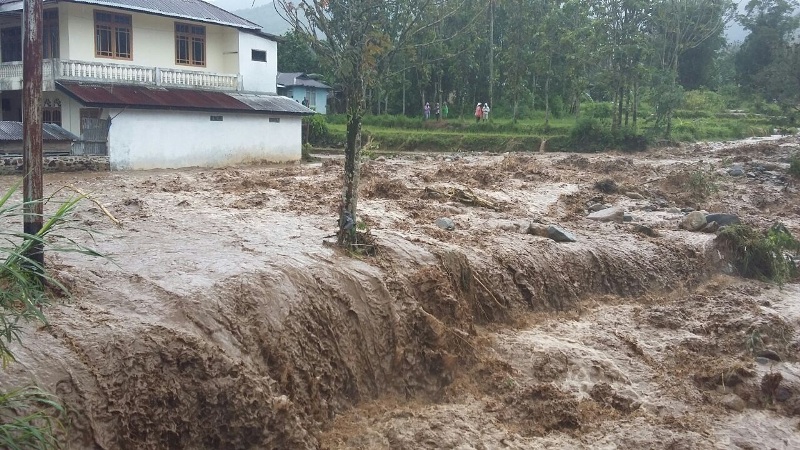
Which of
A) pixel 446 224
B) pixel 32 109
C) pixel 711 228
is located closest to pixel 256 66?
pixel 446 224

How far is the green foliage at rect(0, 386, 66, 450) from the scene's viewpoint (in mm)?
4121

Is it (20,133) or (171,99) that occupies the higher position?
(171,99)

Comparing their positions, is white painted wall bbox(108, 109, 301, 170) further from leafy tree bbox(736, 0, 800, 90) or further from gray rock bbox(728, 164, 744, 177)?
leafy tree bbox(736, 0, 800, 90)

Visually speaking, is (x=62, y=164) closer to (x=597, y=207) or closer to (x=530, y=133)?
(x=597, y=207)

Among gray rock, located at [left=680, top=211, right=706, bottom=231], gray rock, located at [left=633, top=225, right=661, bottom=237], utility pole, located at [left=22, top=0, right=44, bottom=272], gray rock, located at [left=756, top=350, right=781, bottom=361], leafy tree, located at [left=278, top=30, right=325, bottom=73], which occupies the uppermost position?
leafy tree, located at [left=278, top=30, right=325, bottom=73]

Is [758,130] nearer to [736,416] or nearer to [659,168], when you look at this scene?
[659,168]

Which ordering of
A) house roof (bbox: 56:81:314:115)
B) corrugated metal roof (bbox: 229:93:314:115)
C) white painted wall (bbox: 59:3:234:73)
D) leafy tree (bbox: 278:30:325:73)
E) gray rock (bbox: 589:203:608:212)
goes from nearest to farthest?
gray rock (bbox: 589:203:608:212) < house roof (bbox: 56:81:314:115) < white painted wall (bbox: 59:3:234:73) < corrugated metal roof (bbox: 229:93:314:115) < leafy tree (bbox: 278:30:325:73)

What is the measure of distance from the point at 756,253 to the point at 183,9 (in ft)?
65.4

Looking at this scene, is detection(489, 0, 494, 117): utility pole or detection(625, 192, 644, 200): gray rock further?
detection(489, 0, 494, 117): utility pole

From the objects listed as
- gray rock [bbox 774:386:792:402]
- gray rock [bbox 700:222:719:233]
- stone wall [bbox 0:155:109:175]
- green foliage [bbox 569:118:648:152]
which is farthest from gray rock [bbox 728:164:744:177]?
stone wall [bbox 0:155:109:175]

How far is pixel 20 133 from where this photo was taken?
20.1m

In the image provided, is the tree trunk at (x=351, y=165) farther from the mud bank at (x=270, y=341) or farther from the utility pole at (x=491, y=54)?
the utility pole at (x=491, y=54)

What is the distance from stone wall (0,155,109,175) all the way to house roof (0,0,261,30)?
4.72 meters

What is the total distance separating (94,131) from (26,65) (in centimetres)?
1598
